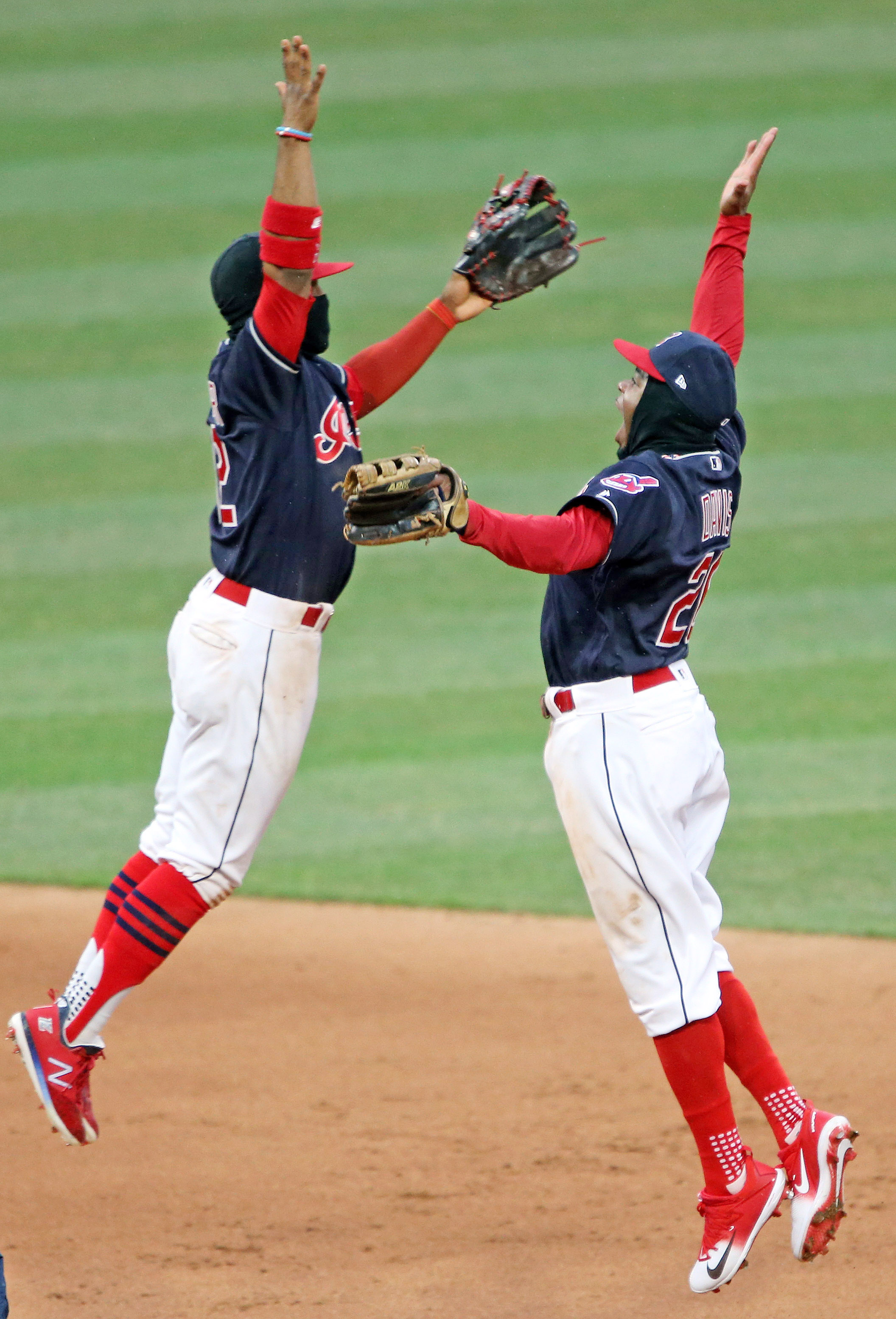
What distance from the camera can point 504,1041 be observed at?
459cm

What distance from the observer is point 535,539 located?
9.75 feet

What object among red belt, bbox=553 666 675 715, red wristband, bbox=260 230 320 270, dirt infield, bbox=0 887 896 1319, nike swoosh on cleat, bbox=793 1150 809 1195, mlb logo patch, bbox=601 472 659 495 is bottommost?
dirt infield, bbox=0 887 896 1319

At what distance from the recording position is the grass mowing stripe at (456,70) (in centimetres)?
1173

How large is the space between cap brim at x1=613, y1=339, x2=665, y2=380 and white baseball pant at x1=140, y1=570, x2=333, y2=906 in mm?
946

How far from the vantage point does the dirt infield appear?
11.5 ft

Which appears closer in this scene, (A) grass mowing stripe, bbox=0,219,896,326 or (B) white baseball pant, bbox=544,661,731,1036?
(B) white baseball pant, bbox=544,661,731,1036

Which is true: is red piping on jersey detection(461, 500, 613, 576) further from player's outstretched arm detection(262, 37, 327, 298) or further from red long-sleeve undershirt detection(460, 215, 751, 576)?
player's outstretched arm detection(262, 37, 327, 298)

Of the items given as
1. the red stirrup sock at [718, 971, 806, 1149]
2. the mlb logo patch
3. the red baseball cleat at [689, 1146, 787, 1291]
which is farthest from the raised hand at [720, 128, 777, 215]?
the red baseball cleat at [689, 1146, 787, 1291]

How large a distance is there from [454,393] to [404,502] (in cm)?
655

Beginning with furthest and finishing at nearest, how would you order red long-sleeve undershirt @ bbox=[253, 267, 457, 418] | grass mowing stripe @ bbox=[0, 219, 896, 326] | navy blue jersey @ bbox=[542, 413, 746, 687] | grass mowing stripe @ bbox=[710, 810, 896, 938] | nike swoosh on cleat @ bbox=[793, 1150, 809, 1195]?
grass mowing stripe @ bbox=[0, 219, 896, 326] < grass mowing stripe @ bbox=[710, 810, 896, 938] < red long-sleeve undershirt @ bbox=[253, 267, 457, 418] < nike swoosh on cleat @ bbox=[793, 1150, 809, 1195] < navy blue jersey @ bbox=[542, 413, 746, 687]

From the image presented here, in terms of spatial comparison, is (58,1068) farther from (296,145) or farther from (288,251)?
(296,145)

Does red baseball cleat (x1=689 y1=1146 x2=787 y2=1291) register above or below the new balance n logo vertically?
below

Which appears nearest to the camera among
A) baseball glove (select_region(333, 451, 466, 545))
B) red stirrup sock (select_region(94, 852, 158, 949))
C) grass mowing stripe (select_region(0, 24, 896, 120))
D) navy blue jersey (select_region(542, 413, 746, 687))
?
baseball glove (select_region(333, 451, 466, 545))

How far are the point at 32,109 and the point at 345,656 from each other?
255 inches
